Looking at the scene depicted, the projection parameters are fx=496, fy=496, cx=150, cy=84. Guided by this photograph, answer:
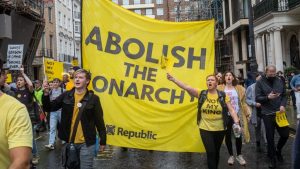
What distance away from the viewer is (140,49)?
25.5ft

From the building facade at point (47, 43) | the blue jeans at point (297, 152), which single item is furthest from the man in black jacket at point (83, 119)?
the building facade at point (47, 43)

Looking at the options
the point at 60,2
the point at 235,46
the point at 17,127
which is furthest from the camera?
the point at 60,2

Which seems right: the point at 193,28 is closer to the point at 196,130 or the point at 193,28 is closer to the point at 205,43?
the point at 205,43

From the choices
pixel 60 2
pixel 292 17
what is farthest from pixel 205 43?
pixel 60 2

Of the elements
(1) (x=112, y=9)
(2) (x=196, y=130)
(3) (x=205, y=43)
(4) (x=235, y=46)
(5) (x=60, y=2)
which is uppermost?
(5) (x=60, y=2)

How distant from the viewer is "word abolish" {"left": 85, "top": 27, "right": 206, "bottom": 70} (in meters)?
7.56

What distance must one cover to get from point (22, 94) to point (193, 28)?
127 inches

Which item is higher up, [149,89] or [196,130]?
[149,89]

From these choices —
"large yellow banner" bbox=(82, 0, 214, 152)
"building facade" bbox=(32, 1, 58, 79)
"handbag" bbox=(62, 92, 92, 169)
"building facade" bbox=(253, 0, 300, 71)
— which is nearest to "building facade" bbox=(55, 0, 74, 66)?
"building facade" bbox=(32, 1, 58, 79)

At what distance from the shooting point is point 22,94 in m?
8.77

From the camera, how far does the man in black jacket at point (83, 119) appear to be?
5.39m

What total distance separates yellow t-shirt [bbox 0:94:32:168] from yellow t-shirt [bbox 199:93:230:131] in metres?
4.43

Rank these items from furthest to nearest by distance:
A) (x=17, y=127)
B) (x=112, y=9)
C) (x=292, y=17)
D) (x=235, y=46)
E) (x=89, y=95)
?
(x=235, y=46), (x=292, y=17), (x=112, y=9), (x=89, y=95), (x=17, y=127)

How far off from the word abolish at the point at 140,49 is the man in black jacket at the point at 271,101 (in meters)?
1.11
